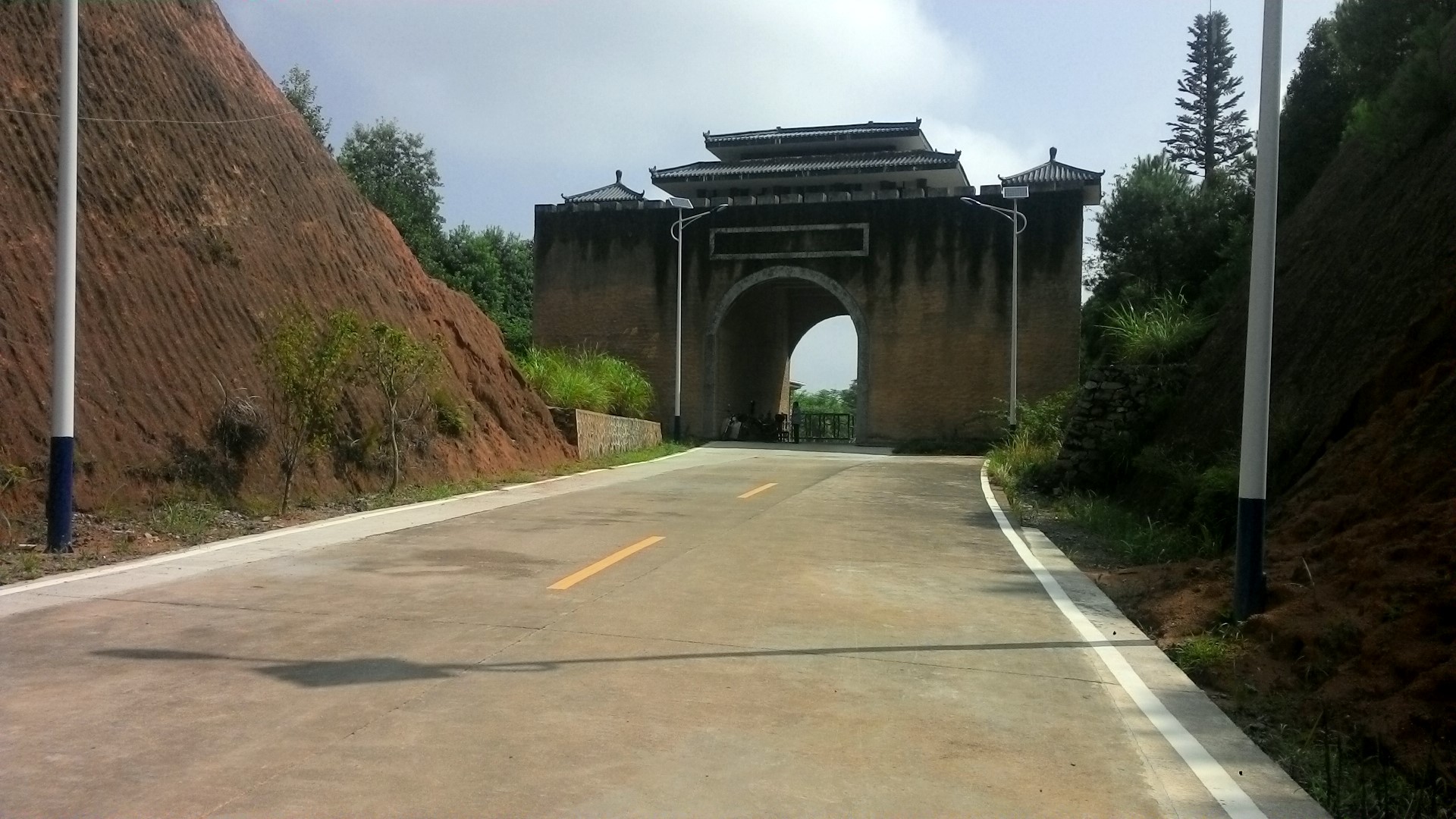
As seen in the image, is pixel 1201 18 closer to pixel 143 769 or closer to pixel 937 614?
pixel 937 614

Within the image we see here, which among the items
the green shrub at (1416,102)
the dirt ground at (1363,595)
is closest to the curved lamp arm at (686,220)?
the green shrub at (1416,102)

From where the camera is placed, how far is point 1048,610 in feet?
27.4

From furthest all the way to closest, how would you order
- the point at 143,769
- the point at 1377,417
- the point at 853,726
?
the point at 1377,417, the point at 853,726, the point at 143,769

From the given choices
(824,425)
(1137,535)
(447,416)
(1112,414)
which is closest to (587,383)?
(447,416)

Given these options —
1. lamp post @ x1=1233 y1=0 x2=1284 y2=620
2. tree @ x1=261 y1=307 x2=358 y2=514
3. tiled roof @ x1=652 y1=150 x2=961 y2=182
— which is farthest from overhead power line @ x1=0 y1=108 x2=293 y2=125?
tiled roof @ x1=652 y1=150 x2=961 y2=182

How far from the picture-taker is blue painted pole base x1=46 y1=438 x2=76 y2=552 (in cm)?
973

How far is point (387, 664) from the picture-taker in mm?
6141

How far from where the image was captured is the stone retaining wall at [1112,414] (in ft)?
53.4

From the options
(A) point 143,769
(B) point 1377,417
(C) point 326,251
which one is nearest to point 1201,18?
(C) point 326,251

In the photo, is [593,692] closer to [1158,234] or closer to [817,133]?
[1158,234]

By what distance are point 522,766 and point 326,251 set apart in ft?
53.0

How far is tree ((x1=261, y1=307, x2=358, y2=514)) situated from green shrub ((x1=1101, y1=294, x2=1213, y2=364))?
1184cm

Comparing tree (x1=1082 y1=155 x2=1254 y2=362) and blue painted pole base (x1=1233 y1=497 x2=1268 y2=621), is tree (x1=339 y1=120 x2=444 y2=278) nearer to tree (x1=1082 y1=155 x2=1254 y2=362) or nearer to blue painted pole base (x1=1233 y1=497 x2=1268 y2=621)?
tree (x1=1082 y1=155 x2=1254 y2=362)

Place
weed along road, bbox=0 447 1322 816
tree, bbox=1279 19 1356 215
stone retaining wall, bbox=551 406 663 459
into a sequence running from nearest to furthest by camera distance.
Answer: weed along road, bbox=0 447 1322 816 < tree, bbox=1279 19 1356 215 < stone retaining wall, bbox=551 406 663 459
